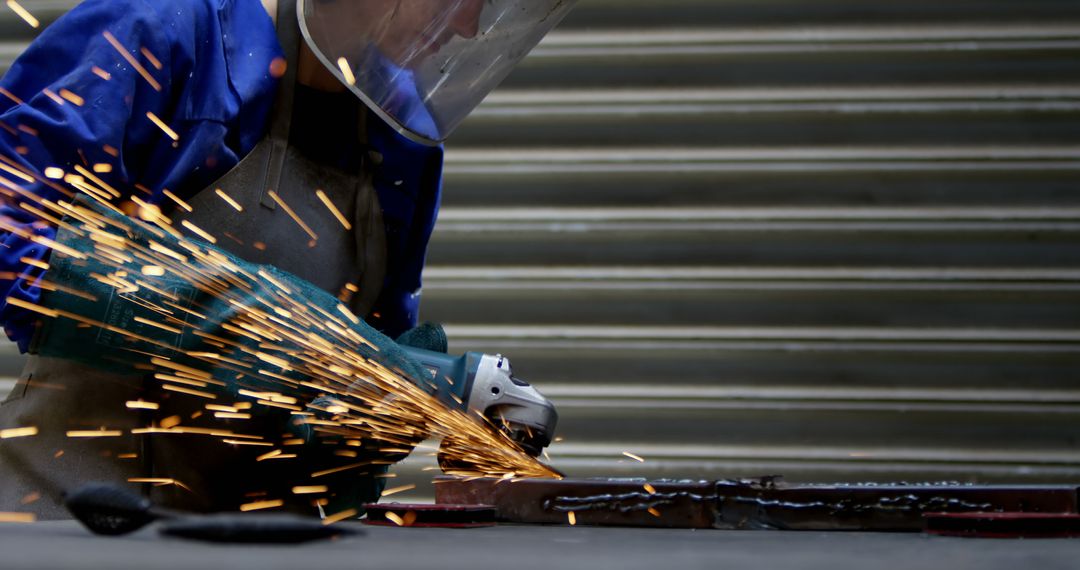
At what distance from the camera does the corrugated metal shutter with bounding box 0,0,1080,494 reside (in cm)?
295

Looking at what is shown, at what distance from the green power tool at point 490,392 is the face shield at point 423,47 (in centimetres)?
39

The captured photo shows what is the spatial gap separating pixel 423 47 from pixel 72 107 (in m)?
0.56

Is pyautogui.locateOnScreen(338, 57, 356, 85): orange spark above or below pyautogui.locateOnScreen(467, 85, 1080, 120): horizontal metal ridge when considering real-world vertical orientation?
below

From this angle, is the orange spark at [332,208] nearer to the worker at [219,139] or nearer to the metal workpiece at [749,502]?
the worker at [219,139]

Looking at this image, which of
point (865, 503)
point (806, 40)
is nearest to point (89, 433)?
point (865, 503)

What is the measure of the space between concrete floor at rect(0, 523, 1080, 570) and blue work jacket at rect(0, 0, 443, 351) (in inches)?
24.0

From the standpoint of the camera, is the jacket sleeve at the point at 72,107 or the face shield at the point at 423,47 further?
the face shield at the point at 423,47

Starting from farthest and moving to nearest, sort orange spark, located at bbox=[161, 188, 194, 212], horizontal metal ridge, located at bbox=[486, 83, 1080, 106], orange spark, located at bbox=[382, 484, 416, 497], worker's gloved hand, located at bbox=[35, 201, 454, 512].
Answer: horizontal metal ridge, located at bbox=[486, 83, 1080, 106], orange spark, located at bbox=[382, 484, 416, 497], orange spark, located at bbox=[161, 188, 194, 212], worker's gloved hand, located at bbox=[35, 201, 454, 512]

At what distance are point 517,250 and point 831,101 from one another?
1014 mm

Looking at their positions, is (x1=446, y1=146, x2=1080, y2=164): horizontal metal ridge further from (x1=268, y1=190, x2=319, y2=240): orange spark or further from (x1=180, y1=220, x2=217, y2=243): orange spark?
(x1=180, y1=220, x2=217, y2=243): orange spark

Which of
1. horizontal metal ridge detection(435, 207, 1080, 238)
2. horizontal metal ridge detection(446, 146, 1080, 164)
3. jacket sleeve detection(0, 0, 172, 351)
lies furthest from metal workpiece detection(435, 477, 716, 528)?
horizontal metal ridge detection(446, 146, 1080, 164)

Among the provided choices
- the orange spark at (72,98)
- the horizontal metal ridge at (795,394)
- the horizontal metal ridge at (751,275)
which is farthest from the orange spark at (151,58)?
the horizontal metal ridge at (795,394)

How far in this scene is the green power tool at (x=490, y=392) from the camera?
1.76 meters

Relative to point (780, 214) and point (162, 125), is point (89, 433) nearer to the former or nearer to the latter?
point (162, 125)
